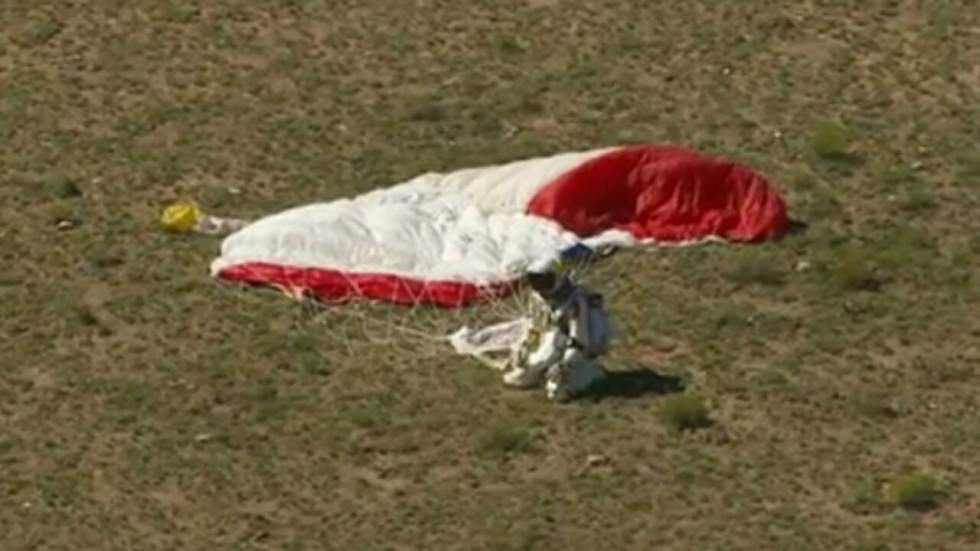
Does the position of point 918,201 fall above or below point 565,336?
below

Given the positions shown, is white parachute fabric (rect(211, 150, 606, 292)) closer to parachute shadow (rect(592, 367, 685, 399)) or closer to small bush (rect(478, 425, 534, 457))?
parachute shadow (rect(592, 367, 685, 399))

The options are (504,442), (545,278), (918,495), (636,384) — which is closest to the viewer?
(918,495)

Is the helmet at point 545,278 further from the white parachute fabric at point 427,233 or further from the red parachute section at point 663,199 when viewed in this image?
the red parachute section at point 663,199

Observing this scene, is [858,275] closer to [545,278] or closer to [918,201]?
[918,201]

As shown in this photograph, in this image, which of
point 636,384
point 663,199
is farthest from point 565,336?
point 663,199

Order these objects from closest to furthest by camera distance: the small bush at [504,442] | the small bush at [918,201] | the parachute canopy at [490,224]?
the small bush at [504,442] < the parachute canopy at [490,224] < the small bush at [918,201]

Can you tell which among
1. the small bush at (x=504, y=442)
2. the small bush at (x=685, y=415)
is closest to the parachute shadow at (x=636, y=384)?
the small bush at (x=685, y=415)

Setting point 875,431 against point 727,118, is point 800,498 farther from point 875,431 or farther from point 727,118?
point 727,118
